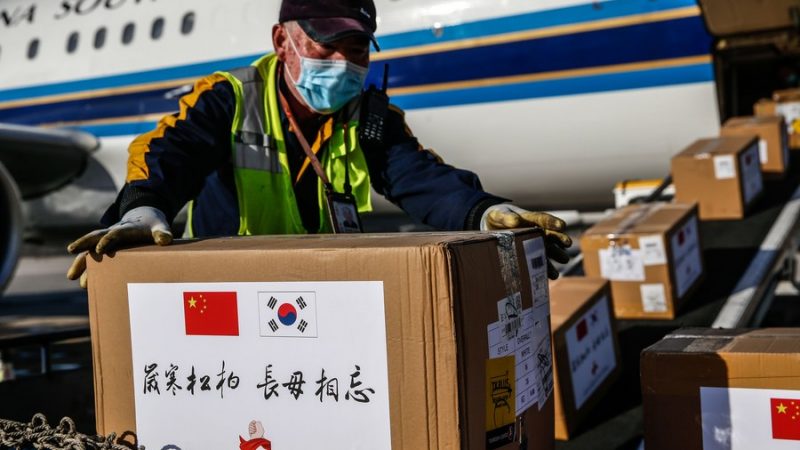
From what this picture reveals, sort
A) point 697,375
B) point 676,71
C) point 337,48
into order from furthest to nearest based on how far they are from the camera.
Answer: point 676,71, point 337,48, point 697,375

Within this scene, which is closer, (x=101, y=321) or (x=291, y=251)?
(x=291, y=251)

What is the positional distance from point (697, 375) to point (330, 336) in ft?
2.36

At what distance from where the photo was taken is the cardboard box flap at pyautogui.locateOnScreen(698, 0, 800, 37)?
671cm

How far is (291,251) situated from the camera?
1351 millimetres

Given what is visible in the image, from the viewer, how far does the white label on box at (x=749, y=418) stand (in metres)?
1.54

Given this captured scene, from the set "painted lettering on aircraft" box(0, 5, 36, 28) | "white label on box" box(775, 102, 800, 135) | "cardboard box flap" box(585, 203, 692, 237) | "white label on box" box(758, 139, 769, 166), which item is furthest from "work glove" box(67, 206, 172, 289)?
"painted lettering on aircraft" box(0, 5, 36, 28)

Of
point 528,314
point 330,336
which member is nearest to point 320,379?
point 330,336

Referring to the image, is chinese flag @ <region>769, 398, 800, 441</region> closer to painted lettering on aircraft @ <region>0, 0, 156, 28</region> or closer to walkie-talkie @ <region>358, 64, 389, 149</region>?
walkie-talkie @ <region>358, 64, 389, 149</region>

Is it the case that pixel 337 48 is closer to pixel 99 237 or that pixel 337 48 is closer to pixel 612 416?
pixel 99 237

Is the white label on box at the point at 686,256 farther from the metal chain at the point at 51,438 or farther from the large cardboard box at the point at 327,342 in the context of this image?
the metal chain at the point at 51,438

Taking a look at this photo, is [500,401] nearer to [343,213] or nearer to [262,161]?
[343,213]

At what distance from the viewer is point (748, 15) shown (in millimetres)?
7020

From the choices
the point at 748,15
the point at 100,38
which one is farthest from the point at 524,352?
the point at 100,38

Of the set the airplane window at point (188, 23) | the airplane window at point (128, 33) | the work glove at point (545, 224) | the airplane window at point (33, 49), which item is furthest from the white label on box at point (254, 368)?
the airplane window at point (33, 49)
